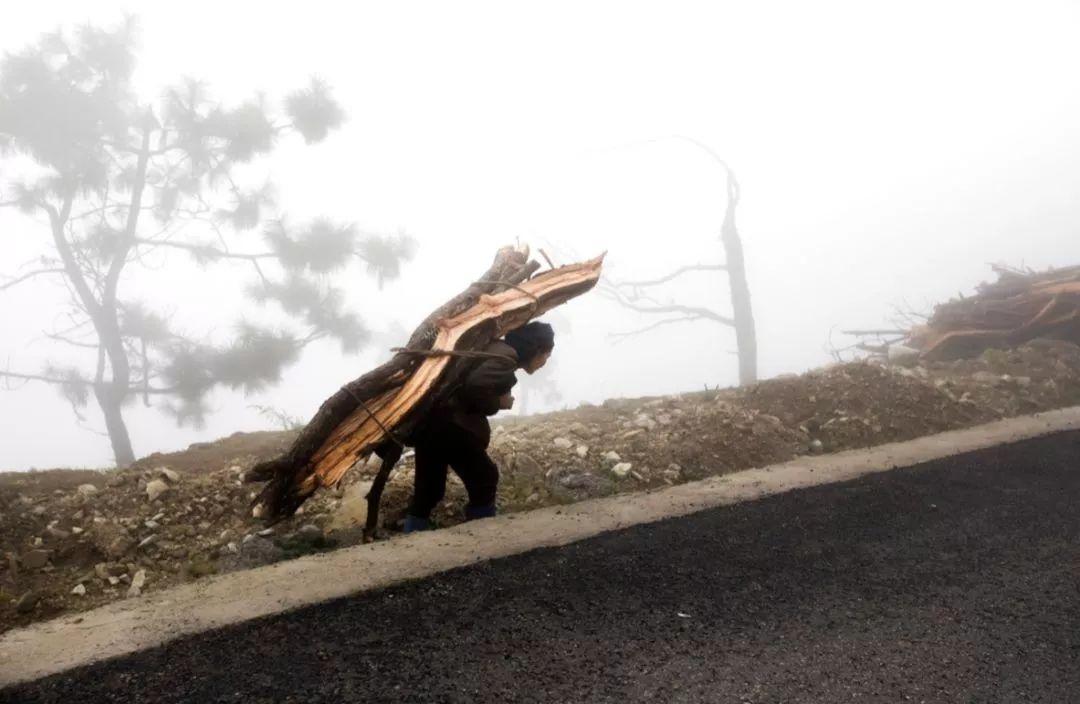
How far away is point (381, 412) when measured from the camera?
2643 millimetres

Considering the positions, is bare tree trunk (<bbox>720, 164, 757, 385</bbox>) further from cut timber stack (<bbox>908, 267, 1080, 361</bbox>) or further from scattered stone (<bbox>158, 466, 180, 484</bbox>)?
scattered stone (<bbox>158, 466, 180, 484</bbox>)

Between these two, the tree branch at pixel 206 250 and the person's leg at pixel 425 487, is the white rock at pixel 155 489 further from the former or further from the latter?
the tree branch at pixel 206 250

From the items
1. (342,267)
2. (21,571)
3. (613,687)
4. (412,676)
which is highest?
(342,267)

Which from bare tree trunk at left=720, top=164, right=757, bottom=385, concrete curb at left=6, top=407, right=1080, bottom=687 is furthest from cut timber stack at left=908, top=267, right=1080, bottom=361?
concrete curb at left=6, top=407, right=1080, bottom=687

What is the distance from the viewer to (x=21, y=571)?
2434 mm

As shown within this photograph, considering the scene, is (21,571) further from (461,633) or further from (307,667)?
(461,633)

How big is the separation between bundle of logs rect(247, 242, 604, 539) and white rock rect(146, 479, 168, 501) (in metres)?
0.60

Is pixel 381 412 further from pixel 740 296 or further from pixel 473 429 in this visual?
pixel 740 296

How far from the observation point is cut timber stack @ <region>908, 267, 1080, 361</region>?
7258 millimetres

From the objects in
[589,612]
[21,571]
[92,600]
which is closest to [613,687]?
[589,612]

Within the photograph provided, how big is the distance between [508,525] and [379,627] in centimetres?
99

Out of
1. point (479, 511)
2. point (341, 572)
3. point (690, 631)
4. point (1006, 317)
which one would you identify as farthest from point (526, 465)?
point (1006, 317)

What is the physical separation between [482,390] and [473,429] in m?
0.19

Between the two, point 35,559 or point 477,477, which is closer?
point 35,559
